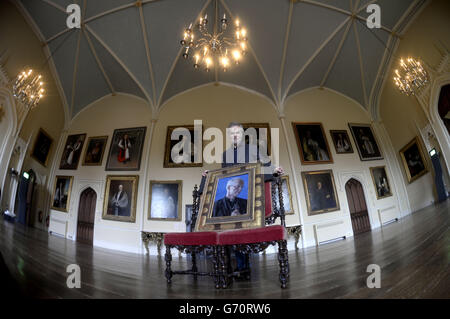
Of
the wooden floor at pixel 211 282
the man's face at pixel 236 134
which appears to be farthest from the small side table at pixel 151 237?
the man's face at pixel 236 134

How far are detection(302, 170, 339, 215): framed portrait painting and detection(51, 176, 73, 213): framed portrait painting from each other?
6.75 metres

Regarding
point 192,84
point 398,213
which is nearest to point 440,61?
point 398,213

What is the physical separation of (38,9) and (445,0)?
5742 mm

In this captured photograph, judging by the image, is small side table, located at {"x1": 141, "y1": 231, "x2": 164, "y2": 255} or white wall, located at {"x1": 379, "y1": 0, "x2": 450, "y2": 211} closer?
white wall, located at {"x1": 379, "y1": 0, "x2": 450, "y2": 211}

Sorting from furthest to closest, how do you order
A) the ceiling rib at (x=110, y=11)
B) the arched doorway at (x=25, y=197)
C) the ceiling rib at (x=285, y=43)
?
the ceiling rib at (x=285, y=43) < the ceiling rib at (x=110, y=11) < the arched doorway at (x=25, y=197)

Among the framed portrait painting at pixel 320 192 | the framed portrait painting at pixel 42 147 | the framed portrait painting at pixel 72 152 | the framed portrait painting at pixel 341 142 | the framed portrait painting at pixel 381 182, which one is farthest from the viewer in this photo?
the framed portrait painting at pixel 320 192

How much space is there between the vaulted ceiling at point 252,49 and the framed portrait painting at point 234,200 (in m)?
3.35

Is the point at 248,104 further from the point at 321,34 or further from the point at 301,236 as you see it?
the point at 301,236

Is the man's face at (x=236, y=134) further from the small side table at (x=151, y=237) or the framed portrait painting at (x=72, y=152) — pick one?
the small side table at (x=151, y=237)

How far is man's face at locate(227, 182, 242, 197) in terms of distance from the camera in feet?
10.4

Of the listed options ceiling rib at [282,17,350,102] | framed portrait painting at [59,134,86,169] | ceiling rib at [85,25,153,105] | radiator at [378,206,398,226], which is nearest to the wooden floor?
framed portrait painting at [59,134,86,169]

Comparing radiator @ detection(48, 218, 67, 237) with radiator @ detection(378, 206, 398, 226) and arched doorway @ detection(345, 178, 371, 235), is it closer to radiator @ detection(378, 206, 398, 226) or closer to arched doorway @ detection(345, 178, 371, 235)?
radiator @ detection(378, 206, 398, 226)

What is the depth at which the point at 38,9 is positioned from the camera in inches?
114

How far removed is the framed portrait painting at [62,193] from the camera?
3170 millimetres
